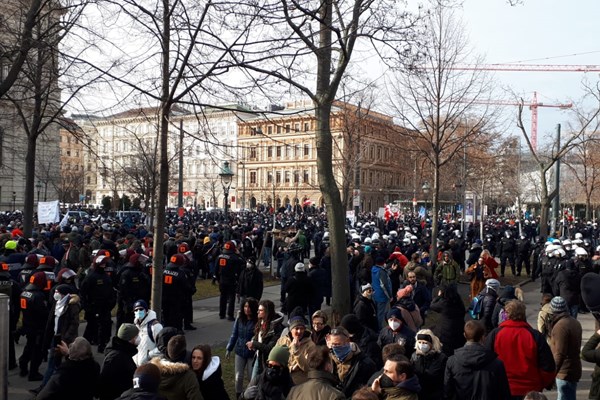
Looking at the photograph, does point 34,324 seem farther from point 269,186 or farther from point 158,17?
point 269,186

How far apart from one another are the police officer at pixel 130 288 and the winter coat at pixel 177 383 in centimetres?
570

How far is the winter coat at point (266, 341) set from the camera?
6.16 metres

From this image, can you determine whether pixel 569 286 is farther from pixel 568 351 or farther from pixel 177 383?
pixel 177 383

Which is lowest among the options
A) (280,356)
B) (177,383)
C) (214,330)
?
(214,330)

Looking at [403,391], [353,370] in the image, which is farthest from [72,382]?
[403,391]

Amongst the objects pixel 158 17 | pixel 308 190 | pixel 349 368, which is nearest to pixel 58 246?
pixel 158 17

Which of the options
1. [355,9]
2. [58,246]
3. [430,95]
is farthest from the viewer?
[430,95]

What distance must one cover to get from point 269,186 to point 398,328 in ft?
265

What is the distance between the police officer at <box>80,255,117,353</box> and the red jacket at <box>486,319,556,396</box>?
21.4 ft

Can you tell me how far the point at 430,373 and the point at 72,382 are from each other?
325 centimetres

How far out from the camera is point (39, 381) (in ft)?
26.7

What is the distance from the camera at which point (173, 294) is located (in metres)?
10.4

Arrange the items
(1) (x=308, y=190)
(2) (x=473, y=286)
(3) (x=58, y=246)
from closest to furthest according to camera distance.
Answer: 1. (2) (x=473, y=286)
2. (3) (x=58, y=246)
3. (1) (x=308, y=190)

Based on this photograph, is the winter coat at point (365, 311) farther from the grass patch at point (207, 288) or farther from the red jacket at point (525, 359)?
the grass patch at point (207, 288)
